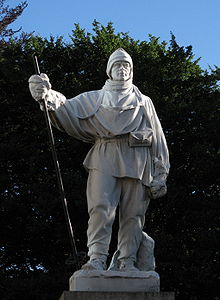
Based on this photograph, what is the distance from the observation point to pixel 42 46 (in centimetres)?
2148

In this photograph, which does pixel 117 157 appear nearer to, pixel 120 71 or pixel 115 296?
pixel 120 71

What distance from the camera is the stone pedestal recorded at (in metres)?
6.88

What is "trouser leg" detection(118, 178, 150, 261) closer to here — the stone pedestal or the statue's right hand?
the stone pedestal

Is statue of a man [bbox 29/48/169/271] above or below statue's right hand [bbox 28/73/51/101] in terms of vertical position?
below

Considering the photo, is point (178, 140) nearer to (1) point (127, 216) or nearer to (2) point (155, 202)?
(2) point (155, 202)

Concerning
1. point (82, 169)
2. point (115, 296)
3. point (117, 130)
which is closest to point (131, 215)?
point (117, 130)

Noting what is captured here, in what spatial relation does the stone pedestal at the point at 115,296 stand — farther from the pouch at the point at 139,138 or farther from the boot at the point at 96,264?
the pouch at the point at 139,138

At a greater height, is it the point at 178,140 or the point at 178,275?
the point at 178,140

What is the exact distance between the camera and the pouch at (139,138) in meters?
7.86

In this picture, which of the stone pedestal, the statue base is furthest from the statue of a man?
the stone pedestal

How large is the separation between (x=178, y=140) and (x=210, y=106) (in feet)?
4.56

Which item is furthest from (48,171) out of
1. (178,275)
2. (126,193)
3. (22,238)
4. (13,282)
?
(126,193)

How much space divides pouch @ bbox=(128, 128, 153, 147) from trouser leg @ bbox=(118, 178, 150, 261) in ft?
1.39

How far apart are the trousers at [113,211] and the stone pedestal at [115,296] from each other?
641 millimetres
